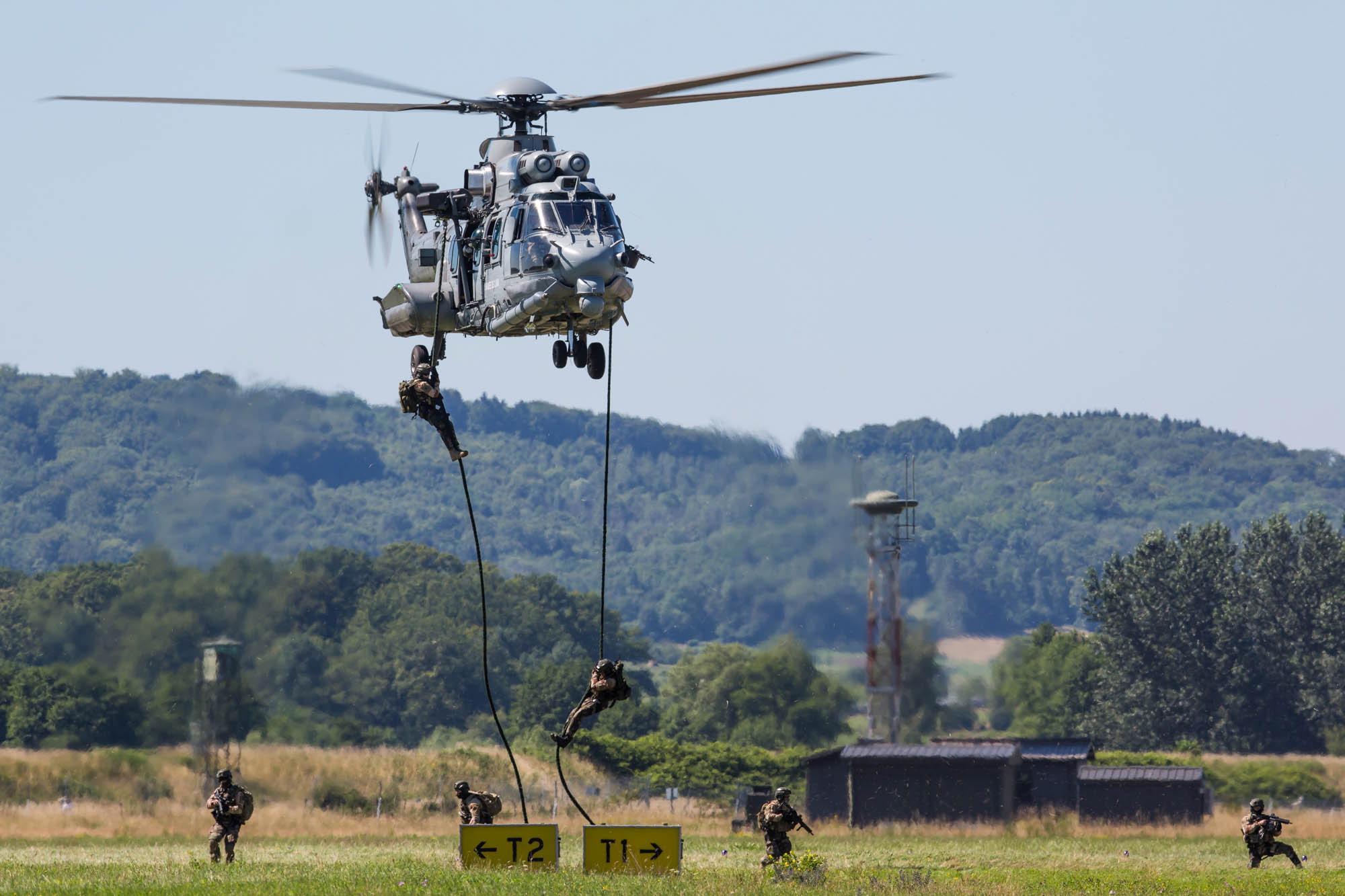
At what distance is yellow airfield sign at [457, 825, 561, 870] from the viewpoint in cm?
2980

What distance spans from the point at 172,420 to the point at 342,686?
59.7 feet

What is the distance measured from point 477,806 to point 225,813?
521 centimetres

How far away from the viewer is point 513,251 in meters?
30.2

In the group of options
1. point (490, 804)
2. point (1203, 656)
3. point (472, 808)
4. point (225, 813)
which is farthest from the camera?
point (1203, 656)

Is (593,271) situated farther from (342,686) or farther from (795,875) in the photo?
(342,686)

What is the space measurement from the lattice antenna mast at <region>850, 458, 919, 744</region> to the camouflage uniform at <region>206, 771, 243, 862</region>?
47.6 meters

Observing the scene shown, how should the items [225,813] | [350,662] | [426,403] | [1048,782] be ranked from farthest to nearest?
[350,662], [1048,782], [225,813], [426,403]

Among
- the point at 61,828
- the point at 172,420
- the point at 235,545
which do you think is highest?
the point at 172,420

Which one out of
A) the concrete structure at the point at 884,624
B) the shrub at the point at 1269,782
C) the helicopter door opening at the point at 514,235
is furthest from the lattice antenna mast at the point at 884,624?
the helicopter door opening at the point at 514,235

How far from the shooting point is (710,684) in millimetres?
96812

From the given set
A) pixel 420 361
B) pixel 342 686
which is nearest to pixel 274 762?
pixel 342 686

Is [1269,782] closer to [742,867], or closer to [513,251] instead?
[742,867]

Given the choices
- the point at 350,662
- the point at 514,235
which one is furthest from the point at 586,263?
the point at 350,662

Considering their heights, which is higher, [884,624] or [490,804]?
[884,624]
